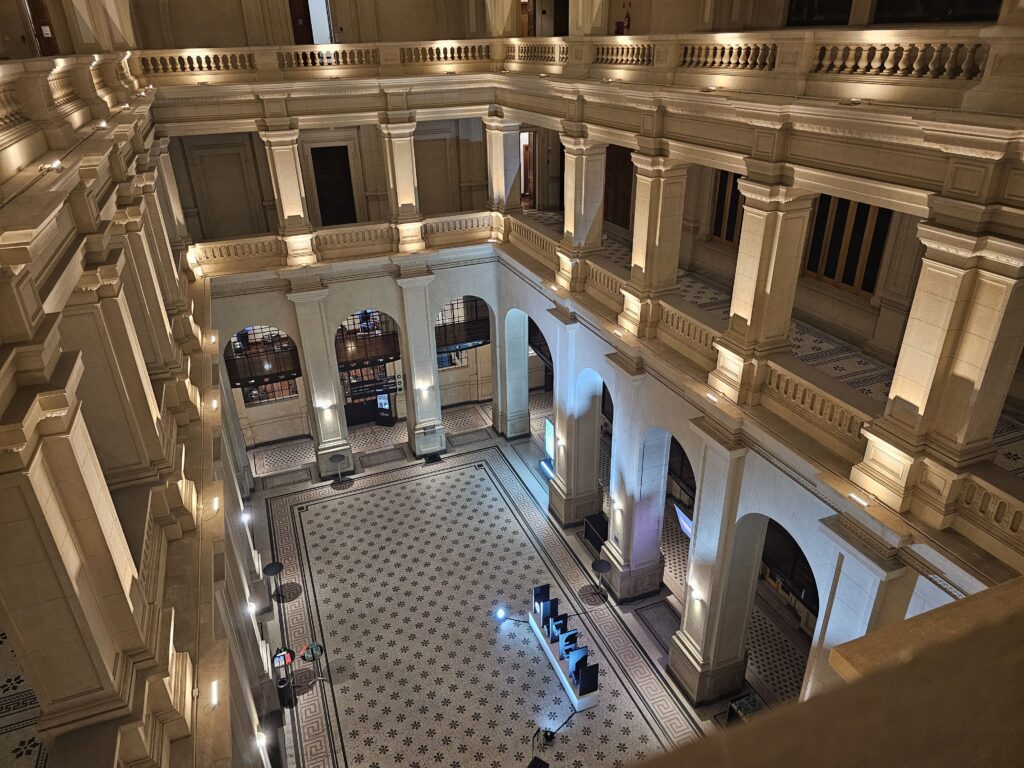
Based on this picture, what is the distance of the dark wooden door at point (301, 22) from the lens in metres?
16.4

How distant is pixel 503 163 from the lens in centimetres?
1694

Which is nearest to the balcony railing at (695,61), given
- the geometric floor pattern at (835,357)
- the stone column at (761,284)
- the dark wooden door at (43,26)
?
the stone column at (761,284)

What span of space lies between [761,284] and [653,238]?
254 centimetres

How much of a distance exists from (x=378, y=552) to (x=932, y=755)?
1550 centimetres

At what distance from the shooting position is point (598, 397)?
15.0m

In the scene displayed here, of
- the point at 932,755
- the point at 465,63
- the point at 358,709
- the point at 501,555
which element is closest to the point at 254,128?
the point at 465,63

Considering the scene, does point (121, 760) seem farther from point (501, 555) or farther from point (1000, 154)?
point (501, 555)

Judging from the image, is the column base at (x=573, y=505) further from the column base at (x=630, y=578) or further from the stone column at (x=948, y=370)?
the stone column at (x=948, y=370)

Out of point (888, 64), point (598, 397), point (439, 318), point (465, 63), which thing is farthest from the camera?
point (439, 318)

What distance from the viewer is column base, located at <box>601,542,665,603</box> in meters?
13.9

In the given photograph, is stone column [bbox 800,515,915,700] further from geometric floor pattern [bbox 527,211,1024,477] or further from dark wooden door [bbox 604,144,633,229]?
dark wooden door [bbox 604,144,633,229]

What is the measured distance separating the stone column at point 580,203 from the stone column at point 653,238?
1747 millimetres

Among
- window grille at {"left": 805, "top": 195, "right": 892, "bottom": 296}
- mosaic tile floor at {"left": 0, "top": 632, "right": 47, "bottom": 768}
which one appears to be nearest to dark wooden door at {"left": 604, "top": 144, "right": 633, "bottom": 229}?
window grille at {"left": 805, "top": 195, "right": 892, "bottom": 296}

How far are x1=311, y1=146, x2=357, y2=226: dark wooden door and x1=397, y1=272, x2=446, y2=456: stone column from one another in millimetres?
3197
